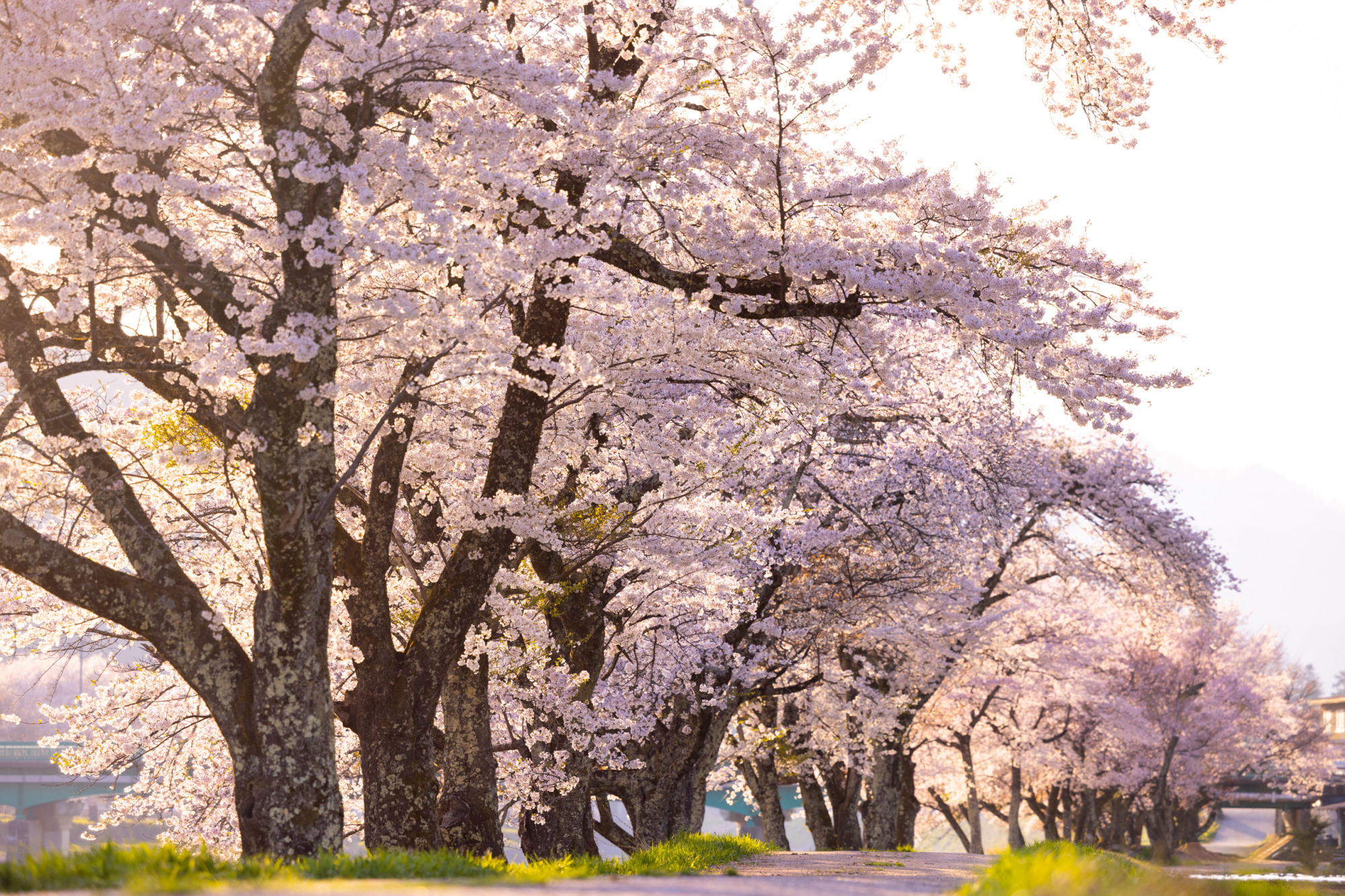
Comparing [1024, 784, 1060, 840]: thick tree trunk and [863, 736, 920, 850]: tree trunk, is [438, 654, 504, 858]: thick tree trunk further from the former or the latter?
[1024, 784, 1060, 840]: thick tree trunk

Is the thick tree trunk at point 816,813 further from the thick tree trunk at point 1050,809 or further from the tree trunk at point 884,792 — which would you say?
the thick tree trunk at point 1050,809

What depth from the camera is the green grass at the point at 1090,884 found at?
4.95 metres

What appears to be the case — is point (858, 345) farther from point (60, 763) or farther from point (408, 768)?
point (60, 763)

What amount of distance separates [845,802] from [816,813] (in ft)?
2.91

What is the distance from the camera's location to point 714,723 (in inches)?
811

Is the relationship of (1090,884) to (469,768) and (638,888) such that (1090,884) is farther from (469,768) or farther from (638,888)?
(469,768)

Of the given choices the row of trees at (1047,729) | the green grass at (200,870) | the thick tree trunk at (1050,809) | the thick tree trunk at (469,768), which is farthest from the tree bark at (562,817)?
the thick tree trunk at (1050,809)

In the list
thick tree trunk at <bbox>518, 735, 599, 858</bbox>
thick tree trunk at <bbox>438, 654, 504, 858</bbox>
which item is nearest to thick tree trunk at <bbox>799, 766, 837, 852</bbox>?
thick tree trunk at <bbox>518, 735, 599, 858</bbox>

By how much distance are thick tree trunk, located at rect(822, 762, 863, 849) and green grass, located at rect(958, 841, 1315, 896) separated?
22702mm

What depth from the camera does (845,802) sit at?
30.0 metres

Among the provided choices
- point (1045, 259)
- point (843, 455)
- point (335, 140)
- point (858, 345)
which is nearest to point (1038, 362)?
point (1045, 259)

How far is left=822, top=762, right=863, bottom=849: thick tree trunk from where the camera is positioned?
28984 mm

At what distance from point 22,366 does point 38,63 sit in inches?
100

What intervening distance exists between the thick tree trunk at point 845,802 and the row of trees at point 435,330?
14.2m
